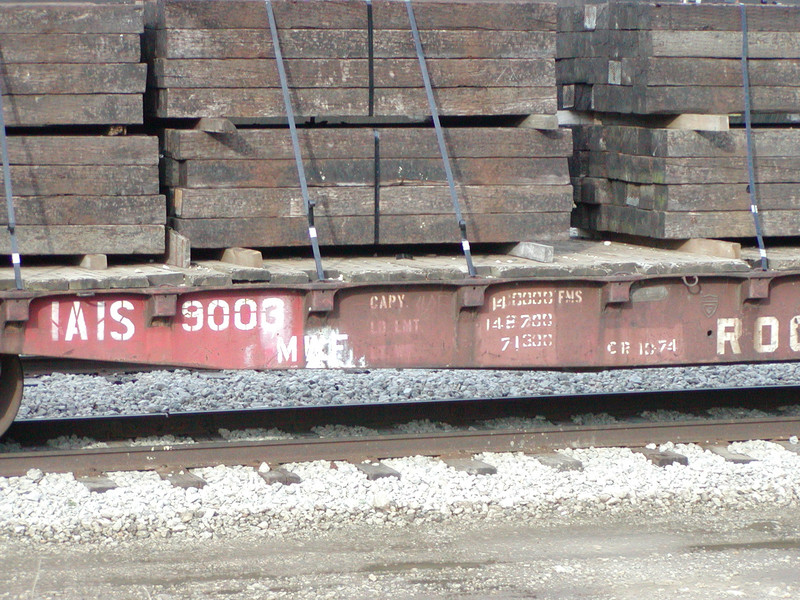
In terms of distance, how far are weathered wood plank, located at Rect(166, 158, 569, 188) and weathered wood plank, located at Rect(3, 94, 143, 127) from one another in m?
0.41

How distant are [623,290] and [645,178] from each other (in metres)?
1.05

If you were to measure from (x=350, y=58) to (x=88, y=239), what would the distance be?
174cm

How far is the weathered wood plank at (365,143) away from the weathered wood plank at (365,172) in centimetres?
4

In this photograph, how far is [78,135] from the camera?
6086 millimetres

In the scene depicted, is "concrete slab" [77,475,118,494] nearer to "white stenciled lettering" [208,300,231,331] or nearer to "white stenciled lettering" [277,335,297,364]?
"white stenciled lettering" [208,300,231,331]

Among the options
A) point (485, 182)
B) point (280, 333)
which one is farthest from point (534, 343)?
point (280, 333)

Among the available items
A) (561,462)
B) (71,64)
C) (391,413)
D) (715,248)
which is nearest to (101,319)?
(71,64)

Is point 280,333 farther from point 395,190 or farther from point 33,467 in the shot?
point 33,467

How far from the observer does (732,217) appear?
22.9ft

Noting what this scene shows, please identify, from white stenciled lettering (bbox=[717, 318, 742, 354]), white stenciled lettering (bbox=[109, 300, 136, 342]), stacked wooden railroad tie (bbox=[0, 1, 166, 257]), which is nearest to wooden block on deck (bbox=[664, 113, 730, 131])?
white stenciled lettering (bbox=[717, 318, 742, 354])

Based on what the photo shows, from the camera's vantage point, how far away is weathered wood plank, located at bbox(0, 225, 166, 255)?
5.88 m

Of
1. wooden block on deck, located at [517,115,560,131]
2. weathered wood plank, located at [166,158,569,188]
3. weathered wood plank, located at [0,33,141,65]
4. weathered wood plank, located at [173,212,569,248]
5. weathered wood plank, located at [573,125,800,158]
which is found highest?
weathered wood plank, located at [0,33,141,65]

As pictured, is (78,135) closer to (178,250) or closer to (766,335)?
(178,250)

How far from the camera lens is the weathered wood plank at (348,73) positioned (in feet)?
19.9
